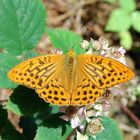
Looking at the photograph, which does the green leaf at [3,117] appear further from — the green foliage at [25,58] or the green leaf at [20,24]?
the green leaf at [20,24]

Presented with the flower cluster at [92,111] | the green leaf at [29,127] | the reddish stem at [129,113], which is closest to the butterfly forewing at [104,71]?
the flower cluster at [92,111]

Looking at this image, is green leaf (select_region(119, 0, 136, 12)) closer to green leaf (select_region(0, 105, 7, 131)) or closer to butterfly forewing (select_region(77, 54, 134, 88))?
green leaf (select_region(0, 105, 7, 131))

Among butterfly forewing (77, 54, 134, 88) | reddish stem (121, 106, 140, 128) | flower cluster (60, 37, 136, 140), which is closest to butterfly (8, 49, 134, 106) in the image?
butterfly forewing (77, 54, 134, 88)

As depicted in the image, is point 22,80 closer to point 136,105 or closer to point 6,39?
point 6,39

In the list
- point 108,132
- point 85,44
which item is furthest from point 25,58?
point 108,132

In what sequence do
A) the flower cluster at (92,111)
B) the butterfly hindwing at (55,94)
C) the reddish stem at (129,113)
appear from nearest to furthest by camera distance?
the butterfly hindwing at (55,94) → the flower cluster at (92,111) → the reddish stem at (129,113)
